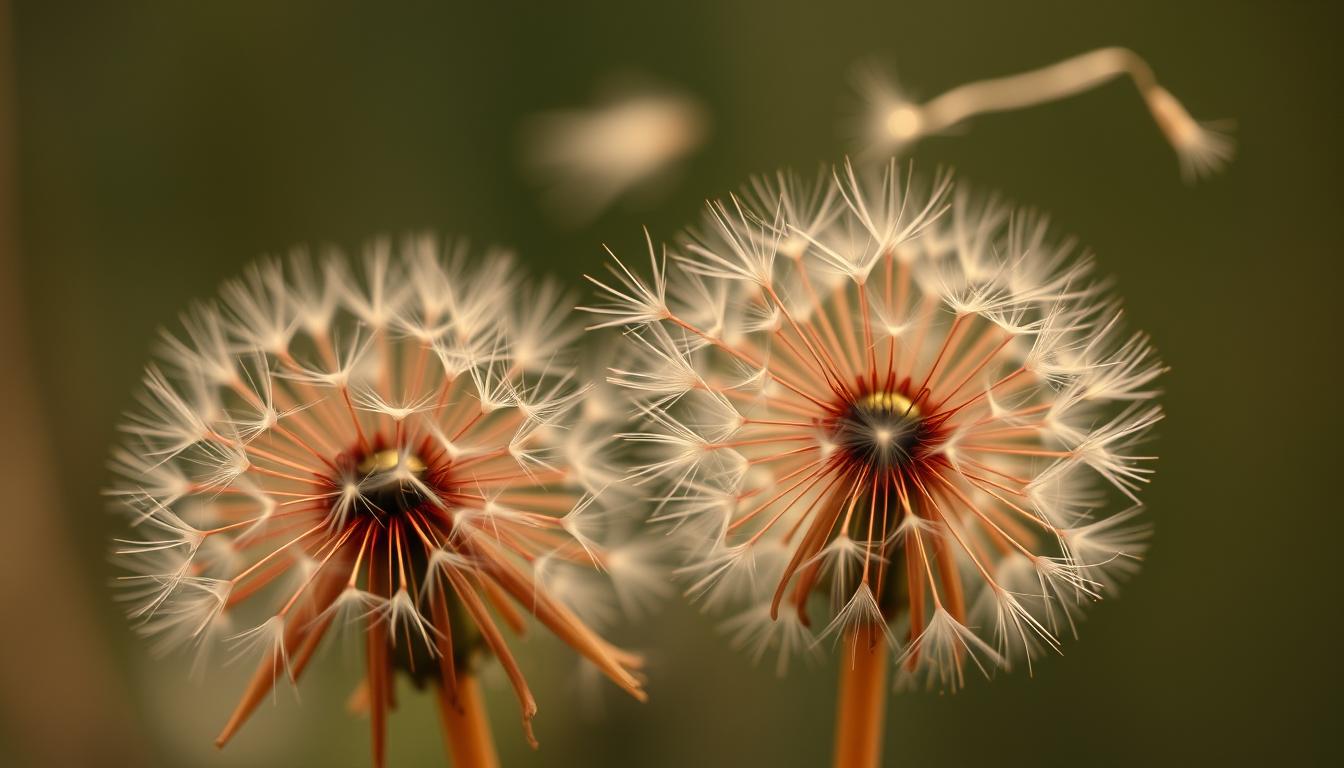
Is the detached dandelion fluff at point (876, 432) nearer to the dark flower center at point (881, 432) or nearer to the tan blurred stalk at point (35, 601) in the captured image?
the dark flower center at point (881, 432)

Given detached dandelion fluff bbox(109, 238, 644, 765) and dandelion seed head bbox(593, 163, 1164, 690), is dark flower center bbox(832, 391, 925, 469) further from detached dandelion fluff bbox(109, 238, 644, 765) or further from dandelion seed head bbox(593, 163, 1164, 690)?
detached dandelion fluff bbox(109, 238, 644, 765)

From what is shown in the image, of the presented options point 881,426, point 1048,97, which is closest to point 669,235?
point 1048,97

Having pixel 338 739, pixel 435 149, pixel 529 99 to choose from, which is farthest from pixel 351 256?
pixel 338 739

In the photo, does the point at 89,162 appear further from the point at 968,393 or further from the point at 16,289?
the point at 968,393

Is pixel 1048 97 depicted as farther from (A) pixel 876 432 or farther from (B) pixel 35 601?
(B) pixel 35 601

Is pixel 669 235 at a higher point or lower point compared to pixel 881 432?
higher
